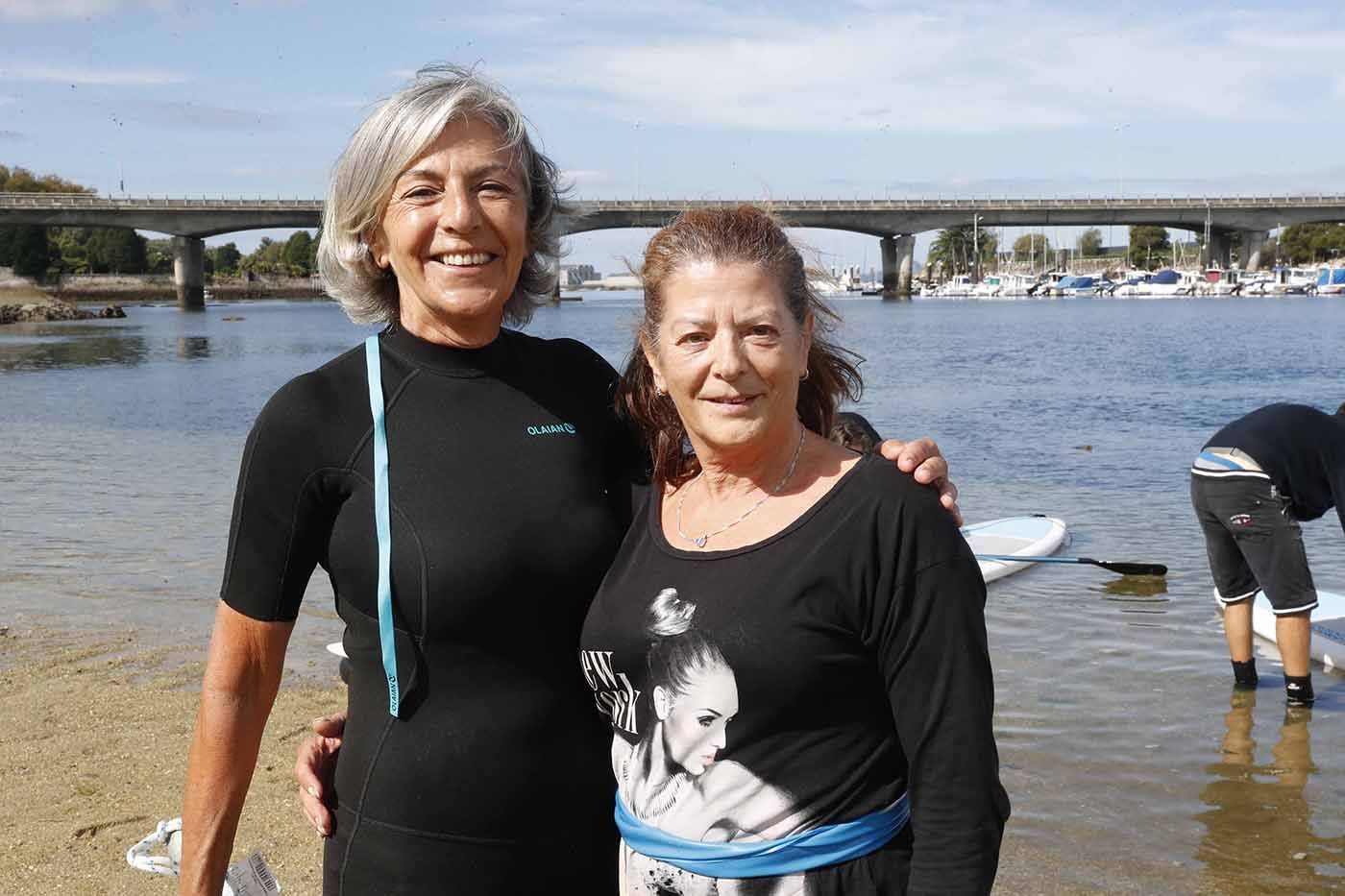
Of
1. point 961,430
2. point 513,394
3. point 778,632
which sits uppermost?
point 513,394

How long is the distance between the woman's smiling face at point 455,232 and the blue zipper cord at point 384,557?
9.5 inches

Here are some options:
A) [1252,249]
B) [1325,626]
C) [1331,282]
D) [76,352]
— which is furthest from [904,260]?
[1325,626]

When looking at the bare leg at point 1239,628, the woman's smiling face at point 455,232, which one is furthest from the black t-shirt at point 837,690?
the bare leg at point 1239,628

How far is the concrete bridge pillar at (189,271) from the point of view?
280ft

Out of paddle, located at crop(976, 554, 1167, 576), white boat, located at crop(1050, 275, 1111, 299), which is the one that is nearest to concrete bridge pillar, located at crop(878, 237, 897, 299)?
white boat, located at crop(1050, 275, 1111, 299)

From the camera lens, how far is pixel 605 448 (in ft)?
8.40

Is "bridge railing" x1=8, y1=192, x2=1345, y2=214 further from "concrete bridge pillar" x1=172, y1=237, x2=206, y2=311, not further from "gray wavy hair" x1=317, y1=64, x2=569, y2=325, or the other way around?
"gray wavy hair" x1=317, y1=64, x2=569, y2=325

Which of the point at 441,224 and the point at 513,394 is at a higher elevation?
the point at 441,224

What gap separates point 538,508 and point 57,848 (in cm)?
363

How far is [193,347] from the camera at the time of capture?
52125 mm

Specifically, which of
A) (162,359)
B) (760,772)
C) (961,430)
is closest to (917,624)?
(760,772)

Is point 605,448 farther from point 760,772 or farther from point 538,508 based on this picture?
point 760,772

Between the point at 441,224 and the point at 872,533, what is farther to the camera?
the point at 441,224

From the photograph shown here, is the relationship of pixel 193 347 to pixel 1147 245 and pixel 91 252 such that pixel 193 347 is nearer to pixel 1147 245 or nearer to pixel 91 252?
pixel 91 252
